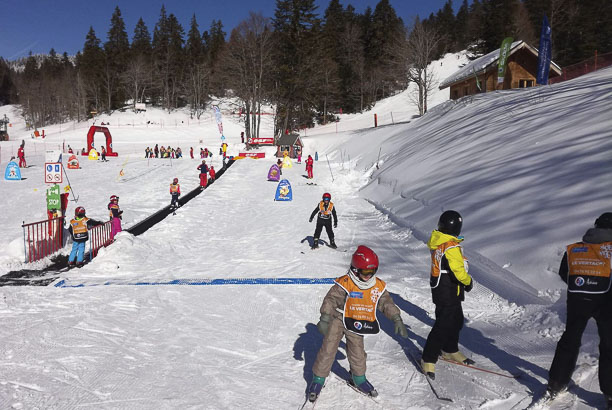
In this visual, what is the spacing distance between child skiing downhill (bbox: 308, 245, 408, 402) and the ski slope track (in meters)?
0.39

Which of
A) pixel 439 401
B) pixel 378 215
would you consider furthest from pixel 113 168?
pixel 439 401

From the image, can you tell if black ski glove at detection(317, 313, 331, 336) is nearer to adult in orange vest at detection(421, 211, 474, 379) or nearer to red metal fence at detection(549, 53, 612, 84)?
adult in orange vest at detection(421, 211, 474, 379)

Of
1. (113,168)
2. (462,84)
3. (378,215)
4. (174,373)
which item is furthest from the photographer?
(462,84)

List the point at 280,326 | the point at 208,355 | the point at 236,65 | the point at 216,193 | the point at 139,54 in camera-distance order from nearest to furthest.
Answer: the point at 208,355
the point at 280,326
the point at 216,193
the point at 236,65
the point at 139,54

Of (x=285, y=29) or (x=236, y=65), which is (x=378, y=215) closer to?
(x=236, y=65)

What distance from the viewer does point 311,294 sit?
274 inches

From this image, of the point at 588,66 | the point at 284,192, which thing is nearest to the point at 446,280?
the point at 284,192

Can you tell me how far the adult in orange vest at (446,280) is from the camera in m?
4.02

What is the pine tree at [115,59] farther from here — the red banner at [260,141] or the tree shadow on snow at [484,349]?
the tree shadow on snow at [484,349]

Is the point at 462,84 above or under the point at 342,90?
under

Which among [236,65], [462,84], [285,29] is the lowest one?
[462,84]

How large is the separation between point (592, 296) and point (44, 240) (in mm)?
11751

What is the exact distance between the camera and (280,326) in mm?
5645

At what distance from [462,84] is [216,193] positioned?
28865mm
